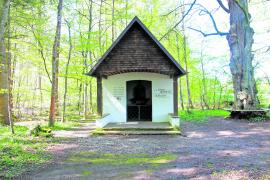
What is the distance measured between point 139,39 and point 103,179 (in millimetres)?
8434

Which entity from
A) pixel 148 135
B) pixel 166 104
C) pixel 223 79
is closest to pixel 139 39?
pixel 166 104

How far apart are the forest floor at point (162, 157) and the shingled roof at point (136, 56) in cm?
314

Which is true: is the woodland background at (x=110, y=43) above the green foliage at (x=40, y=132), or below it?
above

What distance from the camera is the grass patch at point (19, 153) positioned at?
19.0 feet

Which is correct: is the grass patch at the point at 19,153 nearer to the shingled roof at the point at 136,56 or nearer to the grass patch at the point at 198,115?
the shingled roof at the point at 136,56

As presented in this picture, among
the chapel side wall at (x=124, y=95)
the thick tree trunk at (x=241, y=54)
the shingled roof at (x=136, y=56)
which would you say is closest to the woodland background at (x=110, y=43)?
the thick tree trunk at (x=241, y=54)

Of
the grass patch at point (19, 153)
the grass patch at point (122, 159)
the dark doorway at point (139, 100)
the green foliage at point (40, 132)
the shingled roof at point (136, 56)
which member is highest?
the shingled roof at point (136, 56)

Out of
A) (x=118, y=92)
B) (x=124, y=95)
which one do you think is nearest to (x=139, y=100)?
(x=124, y=95)

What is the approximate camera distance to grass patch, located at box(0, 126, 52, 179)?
19.0 feet

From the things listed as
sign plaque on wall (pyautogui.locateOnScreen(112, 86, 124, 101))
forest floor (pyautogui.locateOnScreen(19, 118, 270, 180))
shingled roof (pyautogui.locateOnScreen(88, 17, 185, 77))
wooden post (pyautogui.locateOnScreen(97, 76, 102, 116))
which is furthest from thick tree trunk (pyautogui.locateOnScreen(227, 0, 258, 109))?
wooden post (pyautogui.locateOnScreen(97, 76, 102, 116))

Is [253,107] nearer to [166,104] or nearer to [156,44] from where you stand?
[166,104]

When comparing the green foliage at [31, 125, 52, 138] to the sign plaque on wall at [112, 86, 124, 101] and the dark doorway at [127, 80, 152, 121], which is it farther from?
the dark doorway at [127, 80, 152, 121]

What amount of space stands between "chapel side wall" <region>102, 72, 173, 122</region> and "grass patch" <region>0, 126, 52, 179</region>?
14.9ft

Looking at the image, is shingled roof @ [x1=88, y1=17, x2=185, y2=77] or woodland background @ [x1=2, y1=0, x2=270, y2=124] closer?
shingled roof @ [x1=88, y1=17, x2=185, y2=77]
